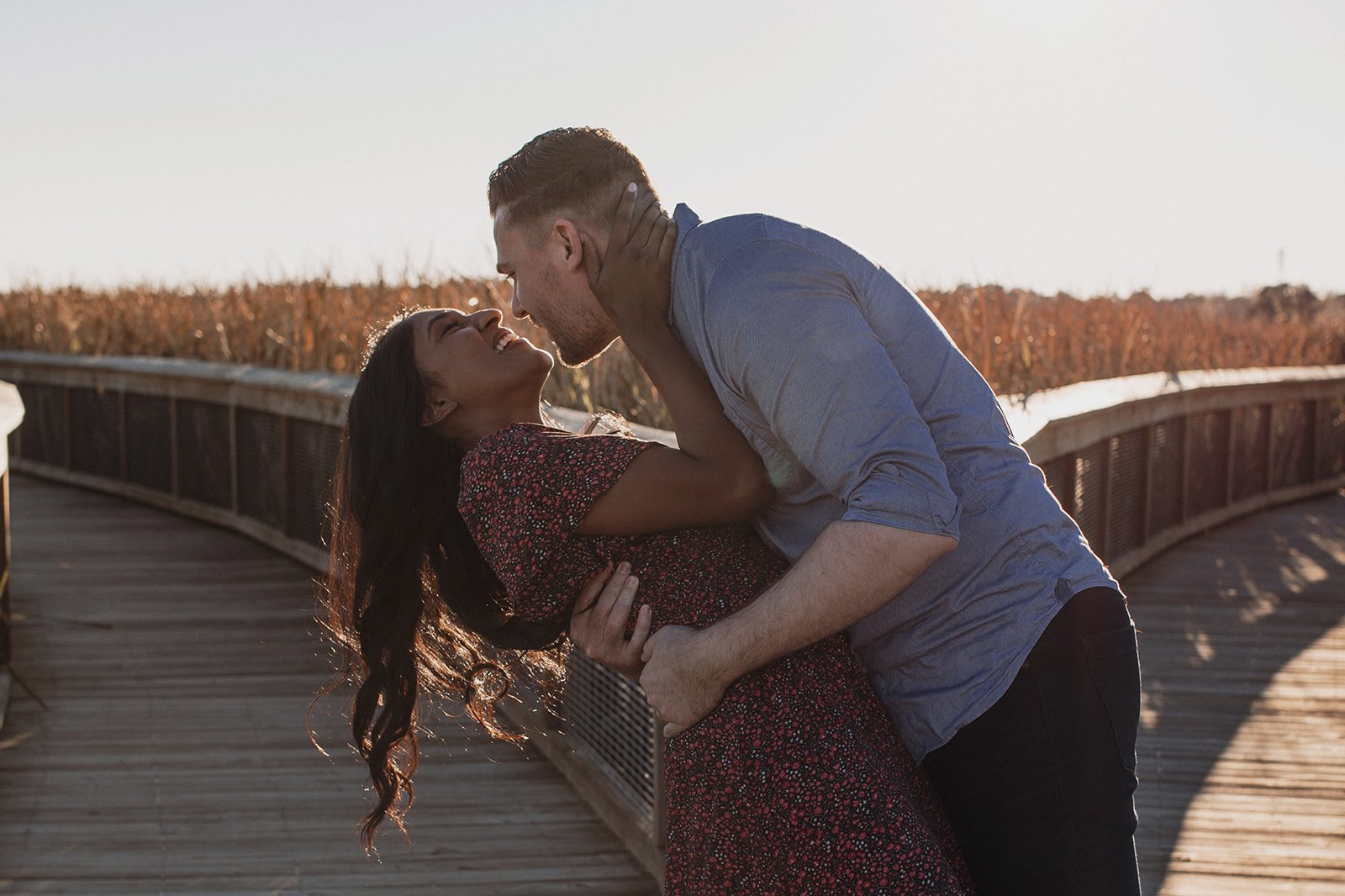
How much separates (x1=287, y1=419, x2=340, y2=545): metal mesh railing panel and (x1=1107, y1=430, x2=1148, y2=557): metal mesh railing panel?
11.9ft

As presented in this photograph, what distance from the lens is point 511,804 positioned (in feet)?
14.2

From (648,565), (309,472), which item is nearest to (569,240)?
(648,565)

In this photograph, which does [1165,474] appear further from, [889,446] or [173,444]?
[889,446]

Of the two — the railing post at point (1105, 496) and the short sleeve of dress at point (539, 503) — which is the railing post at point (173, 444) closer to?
the railing post at point (1105, 496)

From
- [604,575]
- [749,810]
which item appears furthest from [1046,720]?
[604,575]

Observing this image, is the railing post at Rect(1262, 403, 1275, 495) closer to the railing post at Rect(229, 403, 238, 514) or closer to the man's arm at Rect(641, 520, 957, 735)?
the railing post at Rect(229, 403, 238, 514)

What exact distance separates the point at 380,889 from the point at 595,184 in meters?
2.31

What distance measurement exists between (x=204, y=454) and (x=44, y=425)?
3.03 meters

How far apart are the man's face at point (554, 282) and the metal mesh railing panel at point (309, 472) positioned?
4947mm

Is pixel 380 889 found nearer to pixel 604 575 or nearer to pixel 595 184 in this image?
pixel 604 575

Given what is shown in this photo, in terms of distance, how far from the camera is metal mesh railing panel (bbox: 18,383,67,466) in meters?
11.3

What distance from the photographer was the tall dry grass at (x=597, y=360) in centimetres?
705

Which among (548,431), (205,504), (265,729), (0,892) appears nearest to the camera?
(548,431)

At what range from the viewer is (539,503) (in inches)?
74.3
